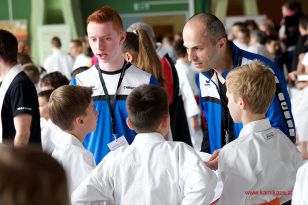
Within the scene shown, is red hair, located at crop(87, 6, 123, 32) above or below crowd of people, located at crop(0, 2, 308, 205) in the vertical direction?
above

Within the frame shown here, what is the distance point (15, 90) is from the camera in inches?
165

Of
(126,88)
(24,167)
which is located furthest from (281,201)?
(24,167)

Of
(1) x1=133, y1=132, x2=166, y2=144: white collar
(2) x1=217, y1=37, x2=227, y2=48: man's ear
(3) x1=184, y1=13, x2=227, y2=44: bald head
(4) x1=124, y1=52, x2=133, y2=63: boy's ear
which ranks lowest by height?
(1) x1=133, y1=132, x2=166, y2=144: white collar

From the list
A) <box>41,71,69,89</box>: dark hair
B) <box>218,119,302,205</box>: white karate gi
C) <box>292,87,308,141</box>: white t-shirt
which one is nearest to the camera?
<box>218,119,302,205</box>: white karate gi

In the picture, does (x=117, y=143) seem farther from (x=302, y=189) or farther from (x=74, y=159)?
(x=302, y=189)

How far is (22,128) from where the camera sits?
4.15 m

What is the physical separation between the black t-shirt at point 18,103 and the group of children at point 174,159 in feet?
2.08

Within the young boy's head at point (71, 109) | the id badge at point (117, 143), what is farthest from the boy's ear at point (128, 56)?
the young boy's head at point (71, 109)

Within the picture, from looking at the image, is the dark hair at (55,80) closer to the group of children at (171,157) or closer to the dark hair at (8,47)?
the dark hair at (8,47)

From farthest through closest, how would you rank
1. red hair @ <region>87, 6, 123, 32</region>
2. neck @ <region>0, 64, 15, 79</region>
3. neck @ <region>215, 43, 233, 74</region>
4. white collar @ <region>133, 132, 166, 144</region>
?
neck @ <region>0, 64, 15, 79</region> < red hair @ <region>87, 6, 123, 32</region> < neck @ <region>215, 43, 233, 74</region> < white collar @ <region>133, 132, 166, 144</region>

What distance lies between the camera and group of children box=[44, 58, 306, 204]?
2.94 m

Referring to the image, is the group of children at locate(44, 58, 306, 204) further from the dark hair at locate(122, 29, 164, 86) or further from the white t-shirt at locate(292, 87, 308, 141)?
the white t-shirt at locate(292, 87, 308, 141)

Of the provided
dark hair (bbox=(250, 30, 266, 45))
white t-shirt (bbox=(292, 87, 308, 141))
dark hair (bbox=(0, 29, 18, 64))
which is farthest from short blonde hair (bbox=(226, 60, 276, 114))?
dark hair (bbox=(250, 30, 266, 45))

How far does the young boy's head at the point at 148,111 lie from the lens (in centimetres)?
306
